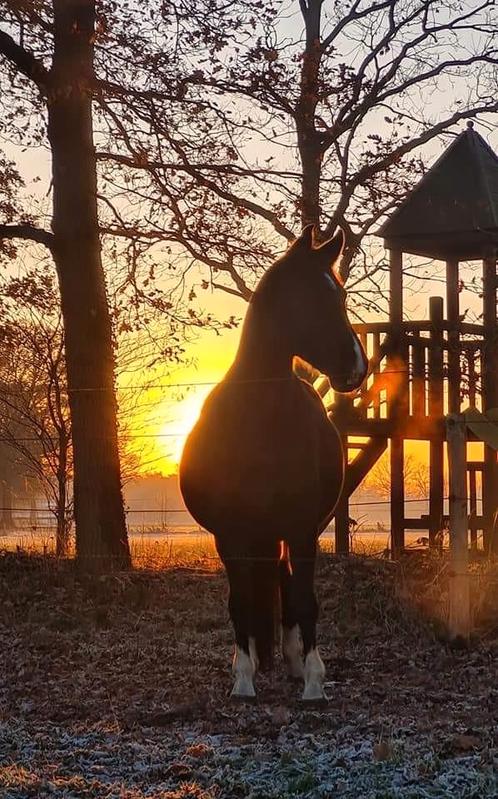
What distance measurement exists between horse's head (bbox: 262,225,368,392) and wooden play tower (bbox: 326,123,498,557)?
7.47 meters

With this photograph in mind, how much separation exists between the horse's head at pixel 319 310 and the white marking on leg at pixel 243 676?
1.65 m

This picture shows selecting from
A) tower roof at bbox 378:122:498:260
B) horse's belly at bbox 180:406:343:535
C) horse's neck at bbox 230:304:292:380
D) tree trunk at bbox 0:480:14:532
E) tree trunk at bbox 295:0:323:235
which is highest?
tree trunk at bbox 295:0:323:235

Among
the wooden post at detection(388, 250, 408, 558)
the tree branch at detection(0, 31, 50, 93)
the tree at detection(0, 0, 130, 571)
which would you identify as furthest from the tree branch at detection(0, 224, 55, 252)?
the wooden post at detection(388, 250, 408, 558)

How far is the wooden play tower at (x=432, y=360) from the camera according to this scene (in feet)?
45.8

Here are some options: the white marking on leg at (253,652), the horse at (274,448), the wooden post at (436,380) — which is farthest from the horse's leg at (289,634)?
the wooden post at (436,380)

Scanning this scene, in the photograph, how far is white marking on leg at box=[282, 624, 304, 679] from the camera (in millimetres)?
6598

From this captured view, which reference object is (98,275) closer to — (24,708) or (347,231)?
(347,231)

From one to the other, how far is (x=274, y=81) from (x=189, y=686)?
758cm

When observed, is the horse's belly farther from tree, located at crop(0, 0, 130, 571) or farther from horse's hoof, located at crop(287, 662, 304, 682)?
tree, located at crop(0, 0, 130, 571)

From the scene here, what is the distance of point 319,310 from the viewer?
5.97 meters

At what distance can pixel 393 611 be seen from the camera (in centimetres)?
831

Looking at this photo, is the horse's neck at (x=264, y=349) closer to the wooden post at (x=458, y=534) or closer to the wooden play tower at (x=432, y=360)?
the wooden post at (x=458, y=534)

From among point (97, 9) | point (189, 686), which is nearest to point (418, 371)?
point (97, 9)

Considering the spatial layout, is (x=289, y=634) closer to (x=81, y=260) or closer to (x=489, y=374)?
(x=81, y=260)
